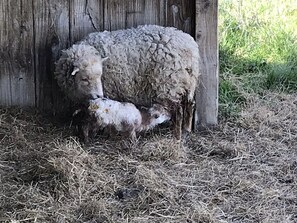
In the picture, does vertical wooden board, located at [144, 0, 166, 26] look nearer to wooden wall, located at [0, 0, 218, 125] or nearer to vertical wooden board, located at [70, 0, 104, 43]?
wooden wall, located at [0, 0, 218, 125]

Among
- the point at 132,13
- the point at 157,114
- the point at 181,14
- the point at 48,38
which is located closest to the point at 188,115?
the point at 157,114

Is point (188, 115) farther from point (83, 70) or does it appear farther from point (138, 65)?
point (83, 70)

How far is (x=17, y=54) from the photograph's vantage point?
17.0 ft

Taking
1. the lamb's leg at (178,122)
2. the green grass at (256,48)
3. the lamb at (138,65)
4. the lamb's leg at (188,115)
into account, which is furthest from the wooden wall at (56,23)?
the green grass at (256,48)

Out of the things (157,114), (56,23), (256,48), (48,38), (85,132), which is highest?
(56,23)

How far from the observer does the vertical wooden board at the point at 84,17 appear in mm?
5125

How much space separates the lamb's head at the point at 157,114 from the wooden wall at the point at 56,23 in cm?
57

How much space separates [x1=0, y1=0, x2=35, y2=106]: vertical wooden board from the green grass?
1754 mm

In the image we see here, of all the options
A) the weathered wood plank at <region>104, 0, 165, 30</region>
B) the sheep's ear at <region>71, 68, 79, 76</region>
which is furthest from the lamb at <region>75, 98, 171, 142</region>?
the weathered wood plank at <region>104, 0, 165, 30</region>

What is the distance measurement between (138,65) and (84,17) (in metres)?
0.67

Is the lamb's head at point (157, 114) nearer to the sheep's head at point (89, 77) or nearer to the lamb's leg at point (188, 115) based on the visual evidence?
the lamb's leg at point (188, 115)

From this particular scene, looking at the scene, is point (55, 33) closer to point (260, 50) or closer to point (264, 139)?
point (264, 139)

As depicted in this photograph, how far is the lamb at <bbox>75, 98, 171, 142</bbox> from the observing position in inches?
183

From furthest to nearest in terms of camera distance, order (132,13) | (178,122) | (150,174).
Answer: (132,13) → (178,122) → (150,174)
